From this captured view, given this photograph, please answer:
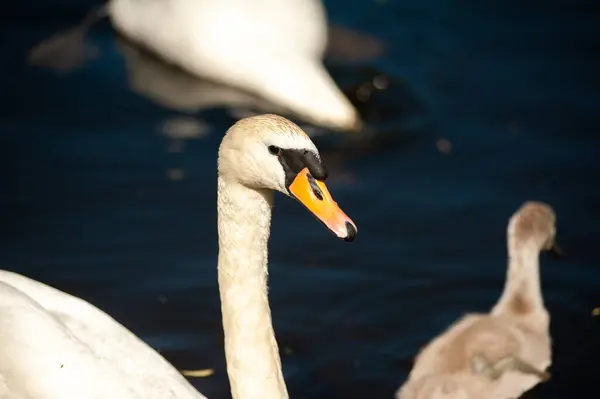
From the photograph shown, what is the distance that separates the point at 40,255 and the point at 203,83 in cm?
252

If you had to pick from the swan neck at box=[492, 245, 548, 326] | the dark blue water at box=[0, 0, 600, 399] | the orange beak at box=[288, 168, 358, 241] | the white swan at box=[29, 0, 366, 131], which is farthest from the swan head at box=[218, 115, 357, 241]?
the white swan at box=[29, 0, 366, 131]

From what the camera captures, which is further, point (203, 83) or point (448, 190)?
point (203, 83)

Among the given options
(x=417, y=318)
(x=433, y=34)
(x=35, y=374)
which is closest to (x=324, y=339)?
(x=417, y=318)

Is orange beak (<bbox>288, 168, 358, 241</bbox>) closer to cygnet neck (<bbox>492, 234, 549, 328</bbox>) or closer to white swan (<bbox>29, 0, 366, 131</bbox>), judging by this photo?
cygnet neck (<bbox>492, 234, 549, 328</bbox>)

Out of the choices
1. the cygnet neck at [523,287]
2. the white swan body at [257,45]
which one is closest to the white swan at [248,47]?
the white swan body at [257,45]

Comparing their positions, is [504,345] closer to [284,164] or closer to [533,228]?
[533,228]

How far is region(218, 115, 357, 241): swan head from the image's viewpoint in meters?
4.28

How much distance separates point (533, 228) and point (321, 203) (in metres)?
2.24

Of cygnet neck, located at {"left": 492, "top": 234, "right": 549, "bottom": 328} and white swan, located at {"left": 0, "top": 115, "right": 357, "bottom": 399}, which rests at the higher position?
cygnet neck, located at {"left": 492, "top": 234, "right": 549, "bottom": 328}

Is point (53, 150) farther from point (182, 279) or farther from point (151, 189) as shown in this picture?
point (182, 279)

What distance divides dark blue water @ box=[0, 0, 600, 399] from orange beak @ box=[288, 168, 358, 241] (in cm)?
171

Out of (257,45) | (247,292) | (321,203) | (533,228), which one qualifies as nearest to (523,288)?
(533,228)

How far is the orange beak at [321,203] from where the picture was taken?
429cm

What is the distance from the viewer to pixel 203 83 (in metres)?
8.97
